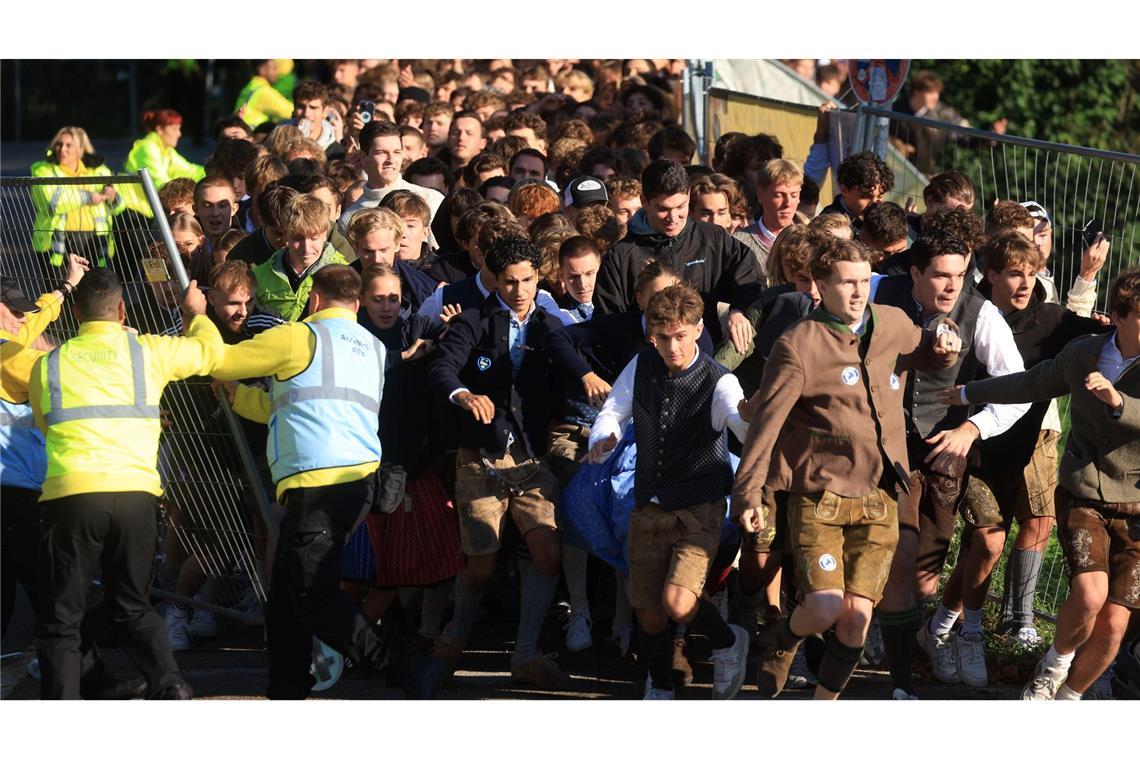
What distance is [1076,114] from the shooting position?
751 inches

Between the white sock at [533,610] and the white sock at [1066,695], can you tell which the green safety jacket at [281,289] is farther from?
the white sock at [1066,695]

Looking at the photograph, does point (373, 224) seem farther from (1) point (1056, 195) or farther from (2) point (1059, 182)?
(2) point (1059, 182)

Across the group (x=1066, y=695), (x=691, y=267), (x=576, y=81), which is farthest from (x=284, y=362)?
(x=576, y=81)

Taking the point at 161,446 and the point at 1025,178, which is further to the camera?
the point at 1025,178

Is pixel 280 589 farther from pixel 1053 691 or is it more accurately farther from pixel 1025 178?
pixel 1025 178

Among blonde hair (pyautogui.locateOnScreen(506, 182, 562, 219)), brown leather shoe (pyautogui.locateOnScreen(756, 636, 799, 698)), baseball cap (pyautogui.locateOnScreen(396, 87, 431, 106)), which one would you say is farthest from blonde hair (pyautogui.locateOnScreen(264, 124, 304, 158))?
brown leather shoe (pyautogui.locateOnScreen(756, 636, 799, 698))

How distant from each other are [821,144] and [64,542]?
5.75m

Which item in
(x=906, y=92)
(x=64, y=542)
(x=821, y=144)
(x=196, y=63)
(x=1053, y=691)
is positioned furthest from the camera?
(x=196, y=63)

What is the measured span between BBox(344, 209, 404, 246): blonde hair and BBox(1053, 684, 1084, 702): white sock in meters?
3.57

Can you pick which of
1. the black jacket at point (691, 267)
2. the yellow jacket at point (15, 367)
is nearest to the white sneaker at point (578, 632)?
the black jacket at point (691, 267)

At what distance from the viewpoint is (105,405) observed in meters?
6.28

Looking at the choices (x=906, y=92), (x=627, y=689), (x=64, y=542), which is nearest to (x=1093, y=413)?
(x=627, y=689)

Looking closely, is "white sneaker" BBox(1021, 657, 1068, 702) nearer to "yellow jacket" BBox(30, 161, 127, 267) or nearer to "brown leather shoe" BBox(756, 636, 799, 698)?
"brown leather shoe" BBox(756, 636, 799, 698)

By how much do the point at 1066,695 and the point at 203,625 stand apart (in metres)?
4.01
